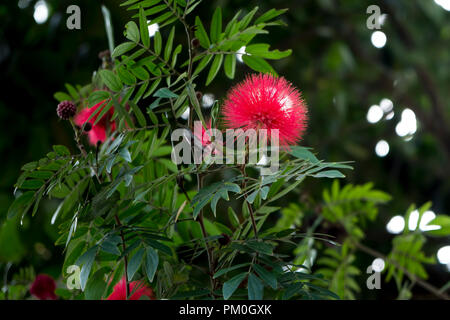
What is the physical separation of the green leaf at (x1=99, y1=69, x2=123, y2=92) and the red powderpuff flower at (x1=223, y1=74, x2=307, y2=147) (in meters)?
0.11

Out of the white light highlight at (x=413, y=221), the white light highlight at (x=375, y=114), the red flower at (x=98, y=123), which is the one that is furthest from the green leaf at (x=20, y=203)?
the white light highlight at (x=375, y=114)

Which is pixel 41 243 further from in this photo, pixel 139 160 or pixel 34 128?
pixel 139 160

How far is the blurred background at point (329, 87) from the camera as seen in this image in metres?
1.25

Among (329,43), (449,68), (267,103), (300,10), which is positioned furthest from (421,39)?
(267,103)

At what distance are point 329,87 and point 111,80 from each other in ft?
5.63

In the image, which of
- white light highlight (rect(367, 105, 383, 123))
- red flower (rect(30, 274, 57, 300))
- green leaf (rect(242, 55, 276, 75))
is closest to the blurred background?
white light highlight (rect(367, 105, 383, 123))

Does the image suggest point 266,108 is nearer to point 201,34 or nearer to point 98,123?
point 201,34

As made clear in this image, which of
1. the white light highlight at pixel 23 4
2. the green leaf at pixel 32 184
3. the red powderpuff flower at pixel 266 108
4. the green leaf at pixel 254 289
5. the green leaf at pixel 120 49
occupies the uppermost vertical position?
the white light highlight at pixel 23 4

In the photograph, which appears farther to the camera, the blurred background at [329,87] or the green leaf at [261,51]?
the blurred background at [329,87]

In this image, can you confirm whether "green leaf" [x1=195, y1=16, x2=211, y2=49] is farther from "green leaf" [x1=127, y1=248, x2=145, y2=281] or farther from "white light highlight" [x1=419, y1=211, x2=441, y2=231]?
"white light highlight" [x1=419, y1=211, x2=441, y2=231]

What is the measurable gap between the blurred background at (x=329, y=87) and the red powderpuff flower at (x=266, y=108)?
0.43 metres

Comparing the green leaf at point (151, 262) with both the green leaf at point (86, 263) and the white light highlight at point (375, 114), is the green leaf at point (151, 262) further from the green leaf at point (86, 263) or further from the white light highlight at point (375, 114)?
the white light highlight at point (375, 114)

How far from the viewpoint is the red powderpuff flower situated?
41 centimetres
